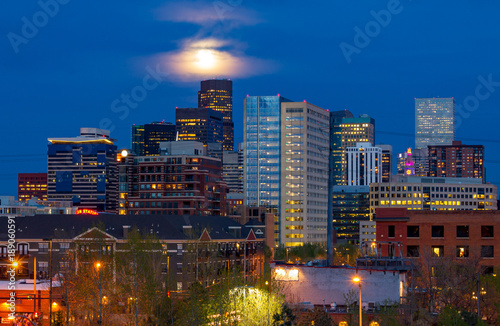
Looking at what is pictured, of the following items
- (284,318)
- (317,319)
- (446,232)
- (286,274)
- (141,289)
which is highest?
(446,232)

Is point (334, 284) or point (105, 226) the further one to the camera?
point (105, 226)

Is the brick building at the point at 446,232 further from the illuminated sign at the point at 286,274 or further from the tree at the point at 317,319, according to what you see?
the tree at the point at 317,319

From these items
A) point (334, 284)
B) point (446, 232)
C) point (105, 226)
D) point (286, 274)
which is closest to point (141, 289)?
point (286, 274)

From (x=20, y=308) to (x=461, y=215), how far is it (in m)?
67.5

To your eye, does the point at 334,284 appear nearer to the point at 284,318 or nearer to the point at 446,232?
the point at 284,318

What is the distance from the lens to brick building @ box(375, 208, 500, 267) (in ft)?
406

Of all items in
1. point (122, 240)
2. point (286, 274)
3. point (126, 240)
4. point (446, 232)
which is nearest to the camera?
point (286, 274)

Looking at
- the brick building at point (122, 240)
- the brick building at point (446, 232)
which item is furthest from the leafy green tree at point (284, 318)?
the brick building at point (122, 240)

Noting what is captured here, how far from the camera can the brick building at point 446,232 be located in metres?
124

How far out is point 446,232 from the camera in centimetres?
12419

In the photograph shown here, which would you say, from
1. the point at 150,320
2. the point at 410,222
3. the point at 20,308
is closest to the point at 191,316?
the point at 150,320

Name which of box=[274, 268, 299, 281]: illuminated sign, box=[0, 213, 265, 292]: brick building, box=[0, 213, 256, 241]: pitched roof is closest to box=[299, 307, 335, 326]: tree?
box=[274, 268, 299, 281]: illuminated sign

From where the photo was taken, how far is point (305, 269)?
323ft

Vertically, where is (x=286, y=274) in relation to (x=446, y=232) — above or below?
below
